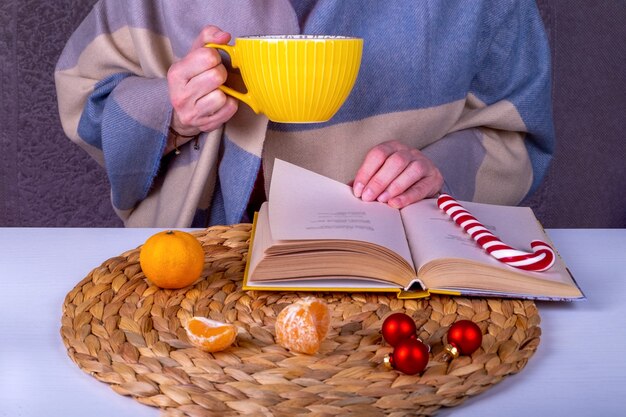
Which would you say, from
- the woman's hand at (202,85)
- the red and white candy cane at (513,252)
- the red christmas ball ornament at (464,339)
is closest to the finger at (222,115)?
the woman's hand at (202,85)

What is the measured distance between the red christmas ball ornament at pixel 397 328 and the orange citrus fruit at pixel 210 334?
128mm

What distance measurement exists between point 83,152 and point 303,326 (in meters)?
1.50

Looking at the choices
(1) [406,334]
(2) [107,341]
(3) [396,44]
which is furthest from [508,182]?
(2) [107,341]

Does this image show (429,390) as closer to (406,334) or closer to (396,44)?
(406,334)

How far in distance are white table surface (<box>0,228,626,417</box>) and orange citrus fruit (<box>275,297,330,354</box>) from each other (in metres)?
0.12

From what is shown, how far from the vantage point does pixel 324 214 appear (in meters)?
0.92

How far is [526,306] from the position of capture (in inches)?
31.9

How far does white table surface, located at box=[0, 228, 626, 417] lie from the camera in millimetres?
654

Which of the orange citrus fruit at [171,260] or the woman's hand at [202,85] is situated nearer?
the orange citrus fruit at [171,260]

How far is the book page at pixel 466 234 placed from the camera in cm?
85

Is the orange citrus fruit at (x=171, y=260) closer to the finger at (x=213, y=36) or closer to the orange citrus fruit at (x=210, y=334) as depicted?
the orange citrus fruit at (x=210, y=334)

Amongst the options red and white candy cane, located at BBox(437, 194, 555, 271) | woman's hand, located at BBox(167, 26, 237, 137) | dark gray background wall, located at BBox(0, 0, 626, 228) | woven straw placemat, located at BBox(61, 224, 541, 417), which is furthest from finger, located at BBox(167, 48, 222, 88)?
dark gray background wall, located at BBox(0, 0, 626, 228)

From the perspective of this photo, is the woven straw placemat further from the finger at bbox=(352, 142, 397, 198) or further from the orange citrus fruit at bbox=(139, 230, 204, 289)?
the finger at bbox=(352, 142, 397, 198)

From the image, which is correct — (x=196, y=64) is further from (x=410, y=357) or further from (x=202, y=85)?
(x=410, y=357)
